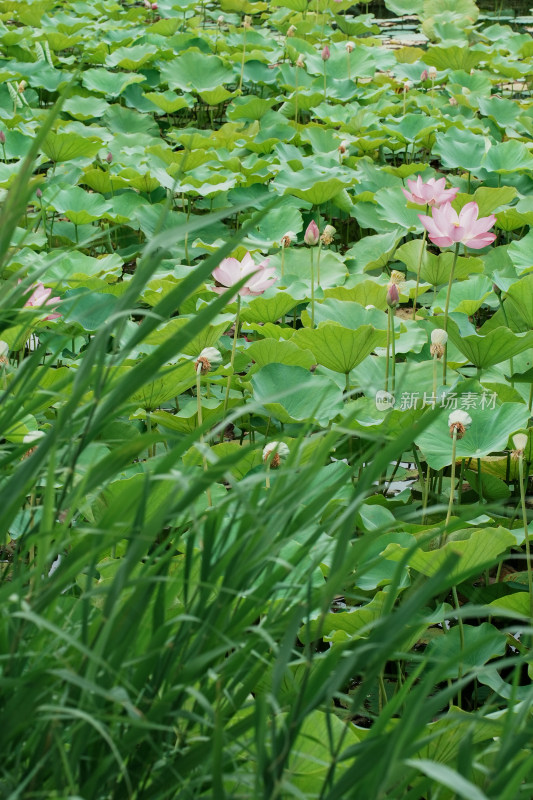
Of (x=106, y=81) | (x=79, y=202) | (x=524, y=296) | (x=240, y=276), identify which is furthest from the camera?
(x=106, y=81)

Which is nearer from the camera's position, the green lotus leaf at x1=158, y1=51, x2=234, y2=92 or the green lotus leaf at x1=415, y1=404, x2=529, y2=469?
the green lotus leaf at x1=415, y1=404, x2=529, y2=469

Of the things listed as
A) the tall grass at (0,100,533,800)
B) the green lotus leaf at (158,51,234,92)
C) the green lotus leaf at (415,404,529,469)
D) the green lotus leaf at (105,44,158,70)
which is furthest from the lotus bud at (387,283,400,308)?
the green lotus leaf at (105,44,158,70)

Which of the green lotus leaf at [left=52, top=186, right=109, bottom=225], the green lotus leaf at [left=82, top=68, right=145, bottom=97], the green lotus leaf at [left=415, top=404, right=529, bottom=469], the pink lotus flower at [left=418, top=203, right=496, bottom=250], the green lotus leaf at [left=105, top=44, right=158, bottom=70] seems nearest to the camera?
the green lotus leaf at [left=415, top=404, right=529, bottom=469]

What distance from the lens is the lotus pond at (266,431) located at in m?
0.64

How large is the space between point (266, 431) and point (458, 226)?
0.48m

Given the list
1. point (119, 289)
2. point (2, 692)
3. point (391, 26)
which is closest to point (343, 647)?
point (2, 692)

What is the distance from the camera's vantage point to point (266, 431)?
162 centimetres

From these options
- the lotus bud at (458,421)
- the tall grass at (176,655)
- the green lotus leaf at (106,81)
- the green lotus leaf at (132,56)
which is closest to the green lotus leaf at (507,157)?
the green lotus leaf at (106,81)

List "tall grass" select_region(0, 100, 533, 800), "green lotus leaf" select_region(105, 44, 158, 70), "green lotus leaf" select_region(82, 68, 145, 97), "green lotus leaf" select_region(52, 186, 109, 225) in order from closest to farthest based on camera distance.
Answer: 1. "tall grass" select_region(0, 100, 533, 800)
2. "green lotus leaf" select_region(52, 186, 109, 225)
3. "green lotus leaf" select_region(82, 68, 145, 97)
4. "green lotus leaf" select_region(105, 44, 158, 70)

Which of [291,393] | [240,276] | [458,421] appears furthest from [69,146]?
[458,421]

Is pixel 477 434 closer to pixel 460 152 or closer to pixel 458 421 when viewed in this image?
pixel 458 421

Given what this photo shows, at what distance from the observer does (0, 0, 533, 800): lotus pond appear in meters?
0.64

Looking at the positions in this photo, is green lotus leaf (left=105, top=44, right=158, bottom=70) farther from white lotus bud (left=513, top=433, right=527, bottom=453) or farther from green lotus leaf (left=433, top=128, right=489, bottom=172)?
white lotus bud (left=513, top=433, right=527, bottom=453)

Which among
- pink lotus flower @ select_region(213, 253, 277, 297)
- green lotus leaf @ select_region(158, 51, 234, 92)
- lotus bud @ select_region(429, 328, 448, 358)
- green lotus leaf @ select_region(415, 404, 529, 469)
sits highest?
pink lotus flower @ select_region(213, 253, 277, 297)
